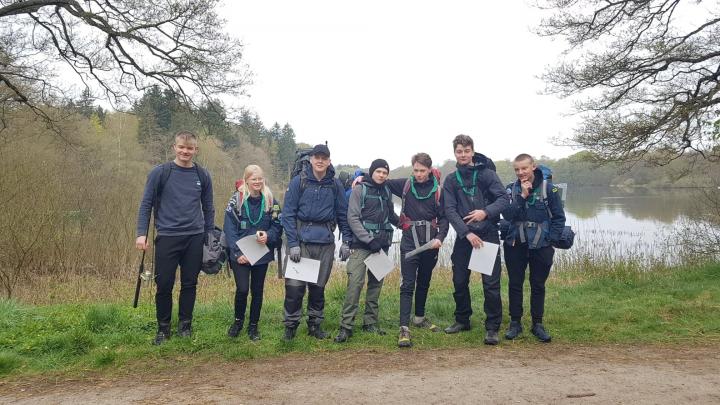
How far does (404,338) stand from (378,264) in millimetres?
789

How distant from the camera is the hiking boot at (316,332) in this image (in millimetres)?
4656

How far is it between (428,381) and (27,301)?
6929mm

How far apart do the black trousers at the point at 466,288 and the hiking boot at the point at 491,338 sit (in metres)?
0.05

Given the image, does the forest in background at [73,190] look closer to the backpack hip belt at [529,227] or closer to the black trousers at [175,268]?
the backpack hip belt at [529,227]

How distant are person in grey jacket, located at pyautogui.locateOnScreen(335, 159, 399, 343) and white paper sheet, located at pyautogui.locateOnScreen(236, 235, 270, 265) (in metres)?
0.92

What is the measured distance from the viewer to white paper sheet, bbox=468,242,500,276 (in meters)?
4.60

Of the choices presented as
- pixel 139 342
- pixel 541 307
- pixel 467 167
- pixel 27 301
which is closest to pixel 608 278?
pixel 541 307

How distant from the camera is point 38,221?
904 centimetres

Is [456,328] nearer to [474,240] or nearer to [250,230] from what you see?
[474,240]

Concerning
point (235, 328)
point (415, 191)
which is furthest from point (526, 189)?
point (235, 328)

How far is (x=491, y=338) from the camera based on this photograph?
4.56 m

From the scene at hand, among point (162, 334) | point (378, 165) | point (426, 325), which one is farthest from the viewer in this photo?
point (426, 325)

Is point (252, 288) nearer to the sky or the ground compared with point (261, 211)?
nearer to the ground

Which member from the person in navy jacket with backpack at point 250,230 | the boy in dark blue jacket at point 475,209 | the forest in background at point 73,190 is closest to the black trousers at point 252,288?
the person in navy jacket with backpack at point 250,230
